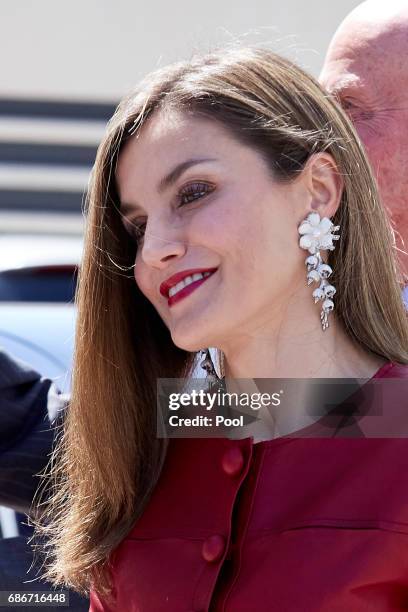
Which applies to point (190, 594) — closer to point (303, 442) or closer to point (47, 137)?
point (303, 442)

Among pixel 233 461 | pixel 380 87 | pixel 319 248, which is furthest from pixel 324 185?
pixel 380 87

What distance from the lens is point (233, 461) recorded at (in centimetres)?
222

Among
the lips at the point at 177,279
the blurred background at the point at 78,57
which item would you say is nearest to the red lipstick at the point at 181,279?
the lips at the point at 177,279

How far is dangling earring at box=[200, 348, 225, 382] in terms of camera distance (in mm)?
2416

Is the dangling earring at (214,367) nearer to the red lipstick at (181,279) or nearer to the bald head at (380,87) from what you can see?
the red lipstick at (181,279)

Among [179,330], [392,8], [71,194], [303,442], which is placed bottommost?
[303,442]

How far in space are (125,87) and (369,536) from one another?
13.5 feet

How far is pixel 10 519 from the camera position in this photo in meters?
3.09

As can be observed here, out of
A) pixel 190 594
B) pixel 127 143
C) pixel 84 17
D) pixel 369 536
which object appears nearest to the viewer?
pixel 369 536

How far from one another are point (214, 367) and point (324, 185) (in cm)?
41

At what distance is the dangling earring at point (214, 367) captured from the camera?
2.42 meters

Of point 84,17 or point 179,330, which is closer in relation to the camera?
point 179,330

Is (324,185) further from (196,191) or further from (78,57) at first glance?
(78,57)


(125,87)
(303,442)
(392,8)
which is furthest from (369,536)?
(125,87)
